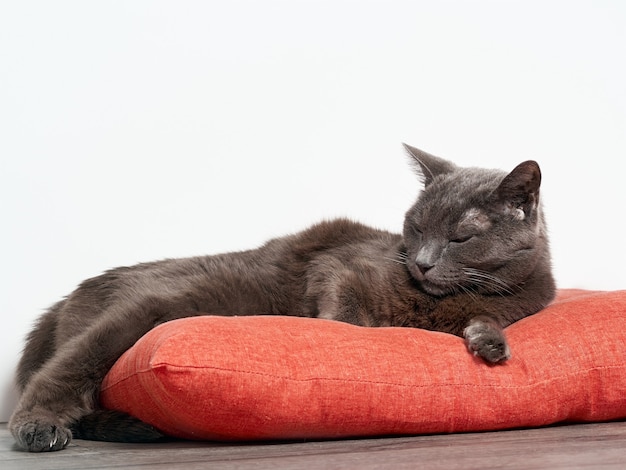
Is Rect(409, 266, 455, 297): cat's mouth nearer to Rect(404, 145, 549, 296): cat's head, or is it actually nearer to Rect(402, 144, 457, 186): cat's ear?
Rect(404, 145, 549, 296): cat's head

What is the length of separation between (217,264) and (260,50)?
954 mm

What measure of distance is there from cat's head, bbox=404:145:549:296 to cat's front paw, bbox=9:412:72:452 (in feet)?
3.09

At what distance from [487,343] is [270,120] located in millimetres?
1325

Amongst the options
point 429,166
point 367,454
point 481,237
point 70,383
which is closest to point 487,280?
point 481,237

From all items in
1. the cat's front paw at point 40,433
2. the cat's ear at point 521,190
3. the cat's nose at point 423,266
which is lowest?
the cat's front paw at point 40,433

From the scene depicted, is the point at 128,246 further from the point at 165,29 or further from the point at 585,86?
the point at 585,86

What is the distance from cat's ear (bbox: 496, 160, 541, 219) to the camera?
202cm

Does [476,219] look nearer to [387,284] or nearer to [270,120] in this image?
[387,284]

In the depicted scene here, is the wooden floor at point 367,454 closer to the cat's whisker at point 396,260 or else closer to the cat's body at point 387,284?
the cat's body at point 387,284

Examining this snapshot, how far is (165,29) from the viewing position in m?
2.77

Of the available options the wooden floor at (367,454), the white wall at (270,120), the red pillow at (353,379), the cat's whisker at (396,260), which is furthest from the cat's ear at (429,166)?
the wooden floor at (367,454)

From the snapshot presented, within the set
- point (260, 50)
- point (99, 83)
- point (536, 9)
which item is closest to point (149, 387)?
point (99, 83)

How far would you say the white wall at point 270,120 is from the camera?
8.70 ft

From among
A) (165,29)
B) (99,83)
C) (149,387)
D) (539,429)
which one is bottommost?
(539,429)
